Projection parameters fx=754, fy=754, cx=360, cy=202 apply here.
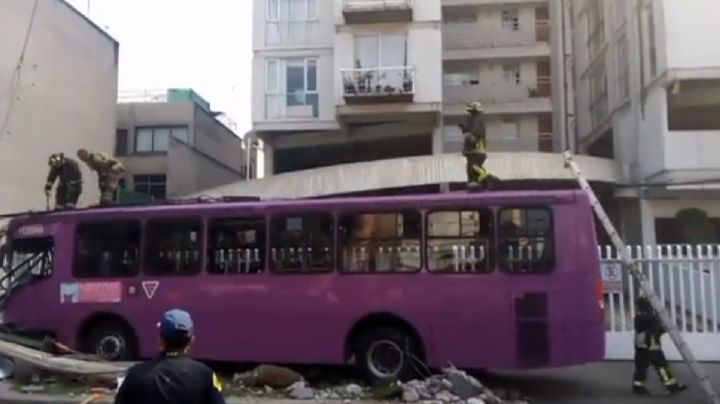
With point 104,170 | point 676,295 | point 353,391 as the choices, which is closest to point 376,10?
point 104,170

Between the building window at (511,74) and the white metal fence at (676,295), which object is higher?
the building window at (511,74)

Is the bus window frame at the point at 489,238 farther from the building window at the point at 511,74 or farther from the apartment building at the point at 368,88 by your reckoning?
the building window at the point at 511,74

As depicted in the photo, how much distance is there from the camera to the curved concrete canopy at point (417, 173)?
2072 cm

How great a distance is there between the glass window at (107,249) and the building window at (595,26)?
21.5m

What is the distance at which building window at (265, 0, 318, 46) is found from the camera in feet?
89.5

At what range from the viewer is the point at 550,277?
33.0 ft

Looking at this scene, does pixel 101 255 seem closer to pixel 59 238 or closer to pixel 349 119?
pixel 59 238

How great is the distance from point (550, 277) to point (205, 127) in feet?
90.8

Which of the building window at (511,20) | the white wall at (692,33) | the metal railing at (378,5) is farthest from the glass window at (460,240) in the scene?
the building window at (511,20)

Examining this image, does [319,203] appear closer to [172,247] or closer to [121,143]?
[172,247]

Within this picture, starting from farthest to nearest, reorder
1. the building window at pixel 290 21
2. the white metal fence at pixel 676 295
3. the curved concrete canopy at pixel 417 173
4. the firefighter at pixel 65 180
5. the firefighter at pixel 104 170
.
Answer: the building window at pixel 290 21 < the curved concrete canopy at pixel 417 173 < the firefighter at pixel 104 170 < the firefighter at pixel 65 180 < the white metal fence at pixel 676 295

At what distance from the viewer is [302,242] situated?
435 inches

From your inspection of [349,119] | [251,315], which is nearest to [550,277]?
[251,315]

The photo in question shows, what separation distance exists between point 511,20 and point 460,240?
2471cm
